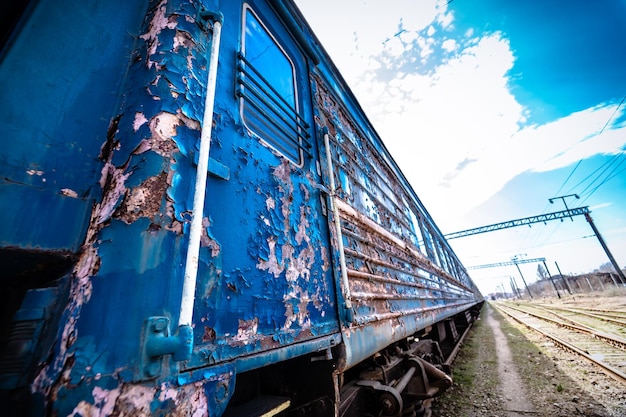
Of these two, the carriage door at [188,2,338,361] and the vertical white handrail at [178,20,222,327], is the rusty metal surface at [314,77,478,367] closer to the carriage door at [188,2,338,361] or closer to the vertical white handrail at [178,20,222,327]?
the carriage door at [188,2,338,361]

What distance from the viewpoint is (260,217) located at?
1.28 meters

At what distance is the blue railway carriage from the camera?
662 millimetres

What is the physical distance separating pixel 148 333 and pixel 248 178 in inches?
30.3

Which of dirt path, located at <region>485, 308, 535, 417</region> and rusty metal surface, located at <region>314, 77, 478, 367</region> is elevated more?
rusty metal surface, located at <region>314, 77, 478, 367</region>

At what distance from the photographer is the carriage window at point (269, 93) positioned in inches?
60.7

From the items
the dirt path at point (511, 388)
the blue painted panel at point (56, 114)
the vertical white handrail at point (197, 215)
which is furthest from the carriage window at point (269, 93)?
the dirt path at point (511, 388)

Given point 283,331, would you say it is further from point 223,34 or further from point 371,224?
point 371,224

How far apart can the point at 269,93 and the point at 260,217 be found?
3.20ft

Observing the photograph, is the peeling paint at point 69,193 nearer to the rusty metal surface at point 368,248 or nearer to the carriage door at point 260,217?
the carriage door at point 260,217

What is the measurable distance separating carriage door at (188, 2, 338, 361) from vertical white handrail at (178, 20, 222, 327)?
6.1 inches

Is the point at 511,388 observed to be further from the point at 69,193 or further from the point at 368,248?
the point at 69,193

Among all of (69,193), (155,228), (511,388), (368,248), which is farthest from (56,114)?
(511,388)

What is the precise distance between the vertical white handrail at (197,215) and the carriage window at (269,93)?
393 millimetres

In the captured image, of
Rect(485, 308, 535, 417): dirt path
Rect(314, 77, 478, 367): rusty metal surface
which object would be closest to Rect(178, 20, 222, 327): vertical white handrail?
Rect(314, 77, 478, 367): rusty metal surface
